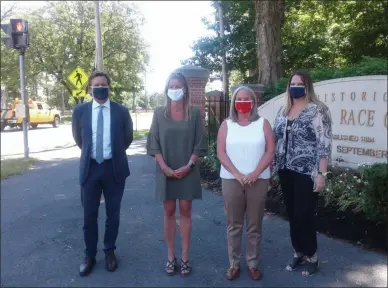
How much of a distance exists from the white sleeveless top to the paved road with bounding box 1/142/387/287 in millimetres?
1031

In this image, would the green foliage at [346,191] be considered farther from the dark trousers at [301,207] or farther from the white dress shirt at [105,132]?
the white dress shirt at [105,132]

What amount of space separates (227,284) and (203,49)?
47.5 feet

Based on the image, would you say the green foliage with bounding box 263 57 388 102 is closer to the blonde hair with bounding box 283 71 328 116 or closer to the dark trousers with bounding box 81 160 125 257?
the blonde hair with bounding box 283 71 328 116

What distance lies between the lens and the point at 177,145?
3680 millimetres

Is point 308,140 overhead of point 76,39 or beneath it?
beneath

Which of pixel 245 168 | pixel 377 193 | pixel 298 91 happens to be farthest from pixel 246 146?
pixel 377 193

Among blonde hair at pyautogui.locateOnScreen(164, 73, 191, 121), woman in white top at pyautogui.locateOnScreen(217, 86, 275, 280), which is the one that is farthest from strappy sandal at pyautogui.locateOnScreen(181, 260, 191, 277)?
blonde hair at pyautogui.locateOnScreen(164, 73, 191, 121)

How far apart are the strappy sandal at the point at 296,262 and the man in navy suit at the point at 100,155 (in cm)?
167

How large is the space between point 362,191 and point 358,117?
4.21 feet

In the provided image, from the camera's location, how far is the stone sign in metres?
5.59

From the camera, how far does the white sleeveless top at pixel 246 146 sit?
11.6ft

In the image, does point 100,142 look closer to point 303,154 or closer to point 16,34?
point 303,154

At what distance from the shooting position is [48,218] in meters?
5.63

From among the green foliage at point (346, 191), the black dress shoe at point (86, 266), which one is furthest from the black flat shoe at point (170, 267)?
the green foliage at point (346, 191)
